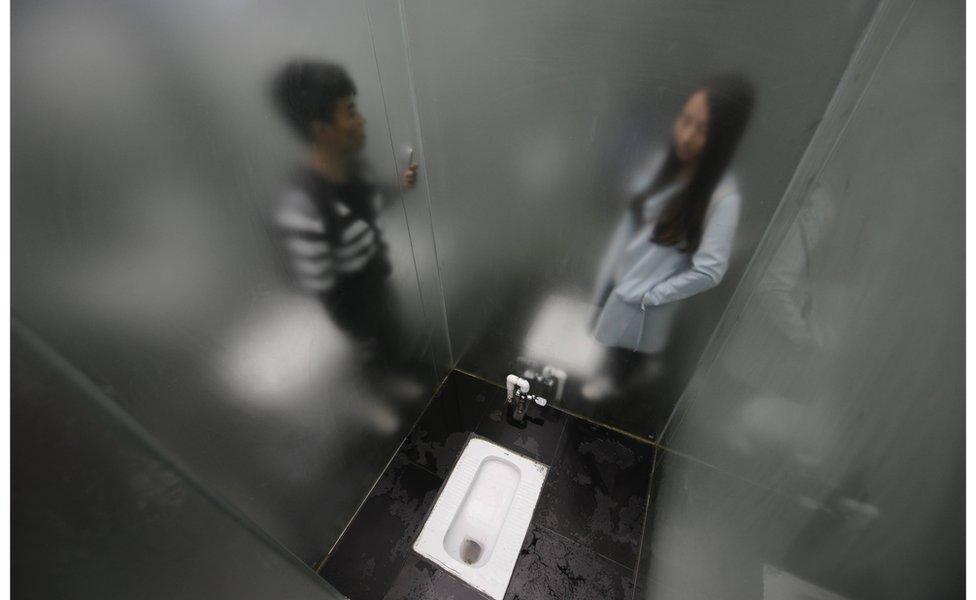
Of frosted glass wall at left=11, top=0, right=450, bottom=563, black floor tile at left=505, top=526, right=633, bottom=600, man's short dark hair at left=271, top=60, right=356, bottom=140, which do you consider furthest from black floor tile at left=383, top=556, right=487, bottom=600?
man's short dark hair at left=271, top=60, right=356, bottom=140

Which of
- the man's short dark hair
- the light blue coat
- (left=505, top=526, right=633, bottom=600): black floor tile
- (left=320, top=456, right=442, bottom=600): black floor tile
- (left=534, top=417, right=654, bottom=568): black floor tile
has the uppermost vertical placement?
the man's short dark hair

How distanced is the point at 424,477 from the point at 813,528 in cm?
156

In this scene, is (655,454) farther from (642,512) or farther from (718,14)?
(718,14)

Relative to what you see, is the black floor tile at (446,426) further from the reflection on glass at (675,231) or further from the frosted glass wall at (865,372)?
the frosted glass wall at (865,372)

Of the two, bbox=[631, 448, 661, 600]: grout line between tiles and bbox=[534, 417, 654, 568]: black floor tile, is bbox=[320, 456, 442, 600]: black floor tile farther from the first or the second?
bbox=[631, 448, 661, 600]: grout line between tiles

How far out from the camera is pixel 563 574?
61.9 inches

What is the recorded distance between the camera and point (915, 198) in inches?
24.0

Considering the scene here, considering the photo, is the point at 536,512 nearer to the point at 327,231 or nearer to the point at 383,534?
the point at 383,534

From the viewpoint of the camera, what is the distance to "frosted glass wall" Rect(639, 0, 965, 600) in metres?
0.47

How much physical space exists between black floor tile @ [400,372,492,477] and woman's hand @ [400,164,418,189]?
128cm

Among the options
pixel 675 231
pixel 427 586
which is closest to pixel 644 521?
pixel 427 586

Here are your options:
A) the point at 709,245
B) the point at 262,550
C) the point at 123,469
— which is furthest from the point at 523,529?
the point at 123,469

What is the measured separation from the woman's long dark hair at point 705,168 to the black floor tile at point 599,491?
1.19 metres

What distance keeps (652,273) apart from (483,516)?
1335 millimetres
